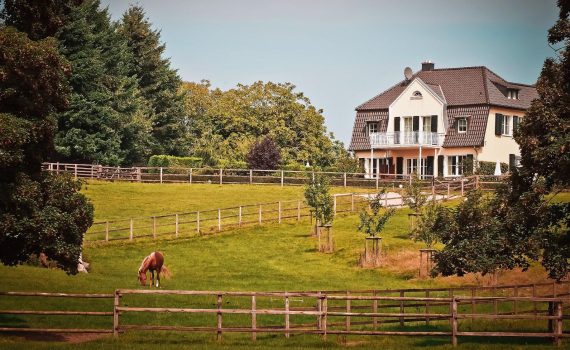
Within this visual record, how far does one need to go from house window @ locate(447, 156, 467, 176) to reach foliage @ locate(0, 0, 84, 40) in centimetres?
5632

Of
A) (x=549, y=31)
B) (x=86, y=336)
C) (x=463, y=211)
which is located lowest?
(x=86, y=336)

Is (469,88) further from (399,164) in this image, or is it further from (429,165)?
(399,164)

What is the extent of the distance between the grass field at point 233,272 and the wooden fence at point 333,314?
0.42 m

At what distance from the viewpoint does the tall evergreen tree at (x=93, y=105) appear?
8806 cm

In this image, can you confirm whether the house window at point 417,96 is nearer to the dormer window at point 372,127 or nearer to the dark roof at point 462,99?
the dark roof at point 462,99

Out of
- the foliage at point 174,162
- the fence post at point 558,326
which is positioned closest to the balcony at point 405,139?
the foliage at point 174,162

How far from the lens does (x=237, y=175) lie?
82.8 m

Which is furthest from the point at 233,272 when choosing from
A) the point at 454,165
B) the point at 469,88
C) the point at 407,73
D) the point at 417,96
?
the point at 407,73

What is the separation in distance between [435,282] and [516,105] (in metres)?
43.4

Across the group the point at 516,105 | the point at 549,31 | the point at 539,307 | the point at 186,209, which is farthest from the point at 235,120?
the point at 549,31

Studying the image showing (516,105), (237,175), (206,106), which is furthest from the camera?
(206,106)

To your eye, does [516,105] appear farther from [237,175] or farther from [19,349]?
[19,349]

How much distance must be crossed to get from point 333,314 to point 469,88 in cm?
6042

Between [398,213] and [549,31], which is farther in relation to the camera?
[398,213]
